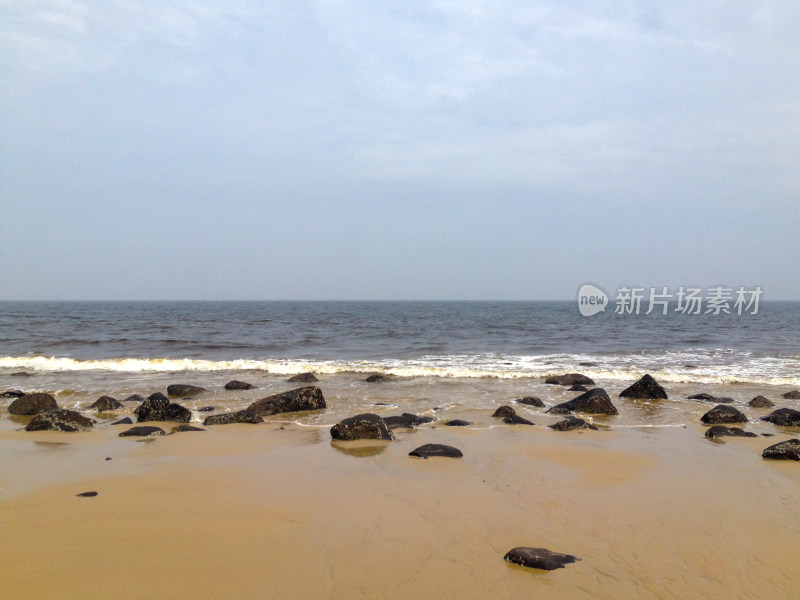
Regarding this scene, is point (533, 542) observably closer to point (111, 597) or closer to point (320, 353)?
point (111, 597)

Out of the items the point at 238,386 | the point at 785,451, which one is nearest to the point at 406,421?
the point at 785,451

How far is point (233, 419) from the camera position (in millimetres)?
10383

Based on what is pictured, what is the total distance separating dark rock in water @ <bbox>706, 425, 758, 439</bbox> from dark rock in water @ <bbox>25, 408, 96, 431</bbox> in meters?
11.6

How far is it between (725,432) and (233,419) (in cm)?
947

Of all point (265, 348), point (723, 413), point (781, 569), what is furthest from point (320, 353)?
point (781, 569)

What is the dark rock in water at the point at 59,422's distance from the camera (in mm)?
9281

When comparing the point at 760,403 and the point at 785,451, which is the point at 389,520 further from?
the point at 760,403

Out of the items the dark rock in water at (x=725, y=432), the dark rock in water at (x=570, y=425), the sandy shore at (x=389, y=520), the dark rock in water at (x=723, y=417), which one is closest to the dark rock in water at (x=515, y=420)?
the dark rock in water at (x=570, y=425)

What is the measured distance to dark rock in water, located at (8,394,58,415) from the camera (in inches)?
448

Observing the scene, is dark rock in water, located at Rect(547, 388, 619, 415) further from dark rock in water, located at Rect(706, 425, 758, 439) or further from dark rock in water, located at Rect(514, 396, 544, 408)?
dark rock in water, located at Rect(706, 425, 758, 439)

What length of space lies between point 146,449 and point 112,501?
2.55 m

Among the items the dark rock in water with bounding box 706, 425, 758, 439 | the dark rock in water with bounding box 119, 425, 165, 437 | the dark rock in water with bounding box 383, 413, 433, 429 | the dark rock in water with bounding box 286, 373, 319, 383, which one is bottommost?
the dark rock in water with bounding box 286, 373, 319, 383

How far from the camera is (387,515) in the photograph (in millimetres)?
5230

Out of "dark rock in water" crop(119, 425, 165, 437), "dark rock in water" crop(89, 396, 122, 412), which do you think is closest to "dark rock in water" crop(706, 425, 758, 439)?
"dark rock in water" crop(119, 425, 165, 437)
